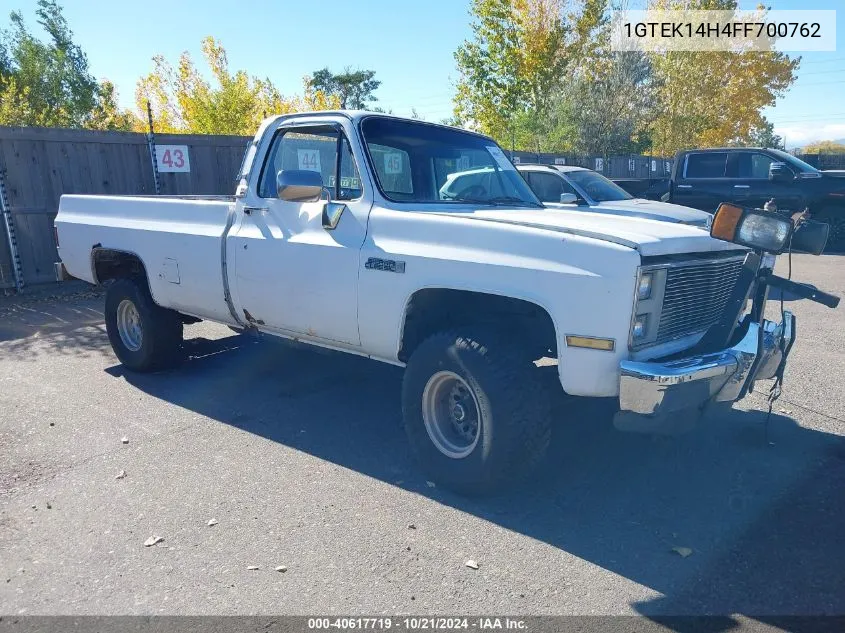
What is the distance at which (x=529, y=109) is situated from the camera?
2511cm

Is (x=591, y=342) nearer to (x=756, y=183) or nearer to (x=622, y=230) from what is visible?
(x=622, y=230)

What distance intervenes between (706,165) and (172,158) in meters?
10.3

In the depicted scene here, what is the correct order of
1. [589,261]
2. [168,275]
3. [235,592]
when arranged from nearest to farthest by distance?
1. [235,592]
2. [589,261]
3. [168,275]

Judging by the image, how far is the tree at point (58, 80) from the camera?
30672mm

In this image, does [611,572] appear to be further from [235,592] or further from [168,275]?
[168,275]

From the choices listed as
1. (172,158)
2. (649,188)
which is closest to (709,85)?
(649,188)

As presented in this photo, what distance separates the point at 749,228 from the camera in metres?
3.29

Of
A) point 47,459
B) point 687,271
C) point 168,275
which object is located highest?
point 687,271

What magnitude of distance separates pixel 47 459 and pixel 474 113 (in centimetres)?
2402

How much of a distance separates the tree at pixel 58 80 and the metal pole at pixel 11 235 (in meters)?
23.0

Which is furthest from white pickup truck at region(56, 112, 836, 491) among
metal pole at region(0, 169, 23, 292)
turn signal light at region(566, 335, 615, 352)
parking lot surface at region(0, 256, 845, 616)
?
metal pole at region(0, 169, 23, 292)

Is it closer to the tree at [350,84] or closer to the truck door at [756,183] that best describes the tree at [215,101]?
the truck door at [756,183]

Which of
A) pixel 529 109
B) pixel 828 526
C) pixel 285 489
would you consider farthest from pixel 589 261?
pixel 529 109

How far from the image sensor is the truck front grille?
3.30 m
